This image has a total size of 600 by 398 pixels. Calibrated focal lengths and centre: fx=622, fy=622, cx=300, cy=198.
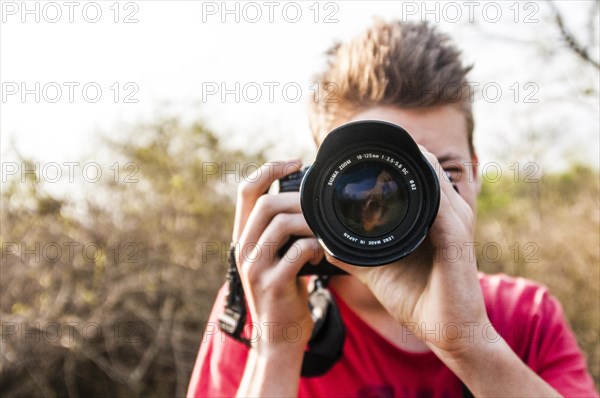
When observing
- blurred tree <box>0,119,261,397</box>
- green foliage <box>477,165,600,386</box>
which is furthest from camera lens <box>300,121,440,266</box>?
green foliage <box>477,165,600,386</box>

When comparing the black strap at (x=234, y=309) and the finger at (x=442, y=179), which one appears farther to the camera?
the black strap at (x=234, y=309)

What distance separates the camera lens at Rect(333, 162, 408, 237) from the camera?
1.17m

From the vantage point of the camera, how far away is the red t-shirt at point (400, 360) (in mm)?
1364

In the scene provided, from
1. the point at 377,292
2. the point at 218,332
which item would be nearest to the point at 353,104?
the point at 377,292

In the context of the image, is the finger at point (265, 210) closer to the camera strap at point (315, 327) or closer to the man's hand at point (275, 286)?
the man's hand at point (275, 286)

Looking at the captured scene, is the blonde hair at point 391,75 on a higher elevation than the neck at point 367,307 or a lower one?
higher

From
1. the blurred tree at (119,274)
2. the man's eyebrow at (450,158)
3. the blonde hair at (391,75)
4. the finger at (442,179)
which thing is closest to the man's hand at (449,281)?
the finger at (442,179)

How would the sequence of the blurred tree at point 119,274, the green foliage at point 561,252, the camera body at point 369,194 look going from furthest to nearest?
the green foliage at point 561,252 < the blurred tree at point 119,274 < the camera body at point 369,194

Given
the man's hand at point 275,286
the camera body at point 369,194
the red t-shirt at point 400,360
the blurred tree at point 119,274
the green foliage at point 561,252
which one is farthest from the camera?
the green foliage at point 561,252

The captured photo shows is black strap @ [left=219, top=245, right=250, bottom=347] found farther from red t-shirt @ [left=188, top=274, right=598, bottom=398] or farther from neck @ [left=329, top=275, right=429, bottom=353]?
neck @ [left=329, top=275, right=429, bottom=353]

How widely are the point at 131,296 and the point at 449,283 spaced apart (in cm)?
212

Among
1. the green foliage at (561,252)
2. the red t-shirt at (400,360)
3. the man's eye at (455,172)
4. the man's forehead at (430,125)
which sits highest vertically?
the man's forehead at (430,125)

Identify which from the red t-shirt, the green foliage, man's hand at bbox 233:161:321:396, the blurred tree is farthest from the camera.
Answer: the green foliage

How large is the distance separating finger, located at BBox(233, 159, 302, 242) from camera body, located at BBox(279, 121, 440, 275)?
0.47ft
